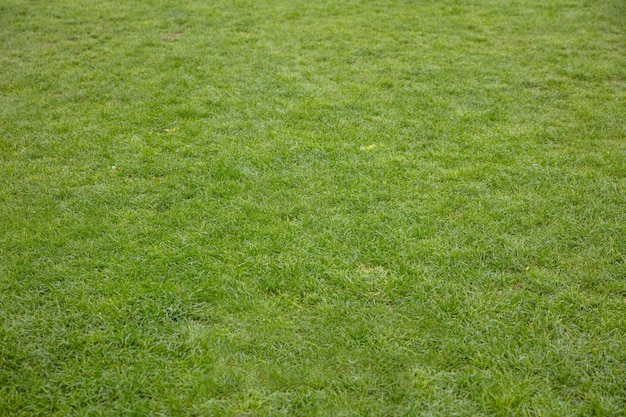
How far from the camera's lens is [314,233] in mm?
3752

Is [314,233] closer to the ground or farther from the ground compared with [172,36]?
closer to the ground

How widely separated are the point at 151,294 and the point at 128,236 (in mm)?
693

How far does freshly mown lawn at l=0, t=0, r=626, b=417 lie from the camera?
2705 millimetres

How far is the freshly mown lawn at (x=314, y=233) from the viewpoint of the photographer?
271 cm

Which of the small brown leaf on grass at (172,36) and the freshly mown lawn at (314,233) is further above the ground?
the small brown leaf on grass at (172,36)

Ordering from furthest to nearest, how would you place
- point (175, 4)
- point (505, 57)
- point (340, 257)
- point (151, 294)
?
point (175, 4), point (505, 57), point (340, 257), point (151, 294)

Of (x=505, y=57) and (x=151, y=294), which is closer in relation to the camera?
(x=151, y=294)

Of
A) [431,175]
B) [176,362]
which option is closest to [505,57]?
[431,175]

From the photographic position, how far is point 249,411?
256cm

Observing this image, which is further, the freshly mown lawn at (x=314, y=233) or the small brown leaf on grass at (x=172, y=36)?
the small brown leaf on grass at (x=172, y=36)

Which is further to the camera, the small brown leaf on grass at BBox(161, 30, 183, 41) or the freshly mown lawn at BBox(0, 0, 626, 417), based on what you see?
the small brown leaf on grass at BBox(161, 30, 183, 41)

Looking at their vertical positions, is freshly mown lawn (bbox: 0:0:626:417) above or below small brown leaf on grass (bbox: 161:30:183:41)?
below

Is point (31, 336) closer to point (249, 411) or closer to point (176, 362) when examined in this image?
point (176, 362)

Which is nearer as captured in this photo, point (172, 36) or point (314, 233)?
point (314, 233)
